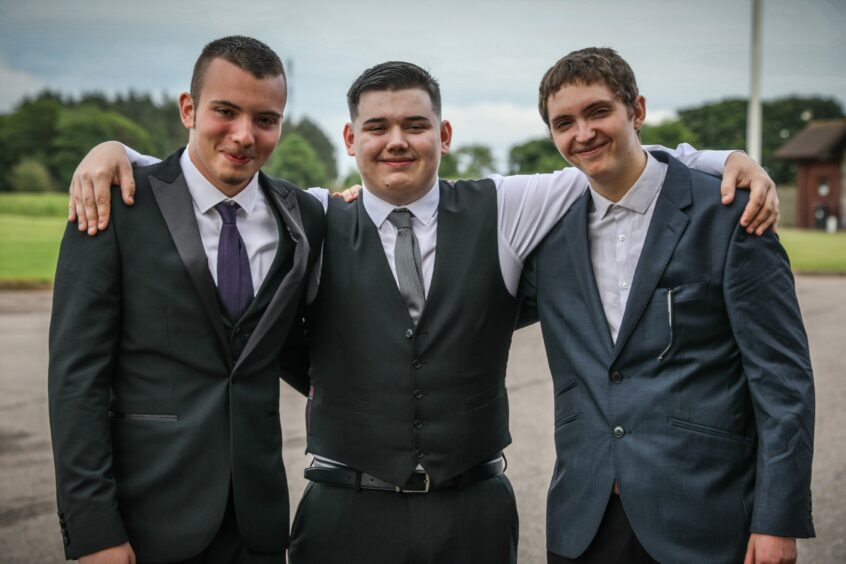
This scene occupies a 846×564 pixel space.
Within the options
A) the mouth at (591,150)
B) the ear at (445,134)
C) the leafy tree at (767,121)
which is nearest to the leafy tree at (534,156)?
the ear at (445,134)

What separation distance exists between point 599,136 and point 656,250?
419 millimetres

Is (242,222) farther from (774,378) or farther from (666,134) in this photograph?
(666,134)

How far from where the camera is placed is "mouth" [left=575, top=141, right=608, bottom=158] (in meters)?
2.54

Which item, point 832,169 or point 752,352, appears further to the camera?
point 832,169

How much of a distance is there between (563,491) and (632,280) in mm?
724

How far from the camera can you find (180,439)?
91.5 inches

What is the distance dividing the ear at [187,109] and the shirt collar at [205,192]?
4.3 inches

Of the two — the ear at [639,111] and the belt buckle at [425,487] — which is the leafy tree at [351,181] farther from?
the belt buckle at [425,487]

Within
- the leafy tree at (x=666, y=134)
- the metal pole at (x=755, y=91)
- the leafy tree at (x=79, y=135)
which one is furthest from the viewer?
the leafy tree at (x=79, y=135)

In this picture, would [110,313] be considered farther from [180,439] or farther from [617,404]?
[617,404]

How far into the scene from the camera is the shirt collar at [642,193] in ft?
8.34

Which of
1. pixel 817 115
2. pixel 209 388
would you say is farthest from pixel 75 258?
pixel 817 115

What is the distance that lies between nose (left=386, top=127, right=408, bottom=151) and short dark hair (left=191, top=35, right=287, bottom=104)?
0.45m

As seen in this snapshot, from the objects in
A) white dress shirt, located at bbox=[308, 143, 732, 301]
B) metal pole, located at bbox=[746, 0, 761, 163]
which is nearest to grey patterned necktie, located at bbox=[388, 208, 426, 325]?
white dress shirt, located at bbox=[308, 143, 732, 301]
